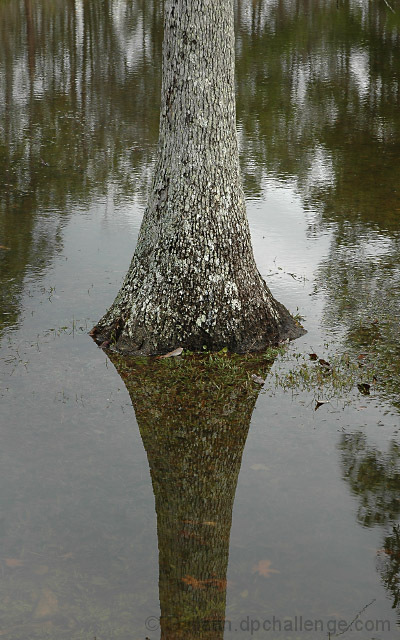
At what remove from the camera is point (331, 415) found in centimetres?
563

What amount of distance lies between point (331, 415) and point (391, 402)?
51 centimetres

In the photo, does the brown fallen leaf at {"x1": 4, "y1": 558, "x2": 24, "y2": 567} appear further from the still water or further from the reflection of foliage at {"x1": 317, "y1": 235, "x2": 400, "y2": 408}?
the reflection of foliage at {"x1": 317, "y1": 235, "x2": 400, "y2": 408}

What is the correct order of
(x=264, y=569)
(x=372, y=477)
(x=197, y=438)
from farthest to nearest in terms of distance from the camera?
1. (x=197, y=438)
2. (x=372, y=477)
3. (x=264, y=569)

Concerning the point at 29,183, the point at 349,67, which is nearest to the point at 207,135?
the point at 29,183

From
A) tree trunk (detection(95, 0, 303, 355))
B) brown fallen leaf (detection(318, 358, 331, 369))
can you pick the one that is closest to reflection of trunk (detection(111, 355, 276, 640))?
tree trunk (detection(95, 0, 303, 355))

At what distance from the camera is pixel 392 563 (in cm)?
403

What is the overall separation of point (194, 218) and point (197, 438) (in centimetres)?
213

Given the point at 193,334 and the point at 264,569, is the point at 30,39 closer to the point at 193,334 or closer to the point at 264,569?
the point at 193,334

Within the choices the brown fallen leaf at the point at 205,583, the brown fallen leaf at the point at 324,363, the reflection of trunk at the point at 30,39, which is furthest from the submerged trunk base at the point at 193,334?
the reflection of trunk at the point at 30,39

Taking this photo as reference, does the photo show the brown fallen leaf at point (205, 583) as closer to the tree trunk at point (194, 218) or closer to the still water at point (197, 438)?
the still water at point (197, 438)

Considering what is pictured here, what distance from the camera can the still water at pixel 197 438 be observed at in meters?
3.73

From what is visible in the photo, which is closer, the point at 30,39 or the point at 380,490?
the point at 380,490

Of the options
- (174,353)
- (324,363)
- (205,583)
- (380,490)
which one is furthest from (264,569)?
(174,353)

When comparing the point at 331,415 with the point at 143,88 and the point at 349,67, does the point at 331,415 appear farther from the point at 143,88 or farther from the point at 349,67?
the point at 349,67
